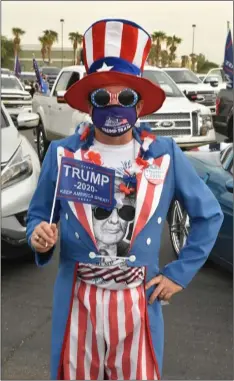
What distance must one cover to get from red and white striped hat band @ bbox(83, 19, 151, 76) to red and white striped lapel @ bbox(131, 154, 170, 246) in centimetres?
39

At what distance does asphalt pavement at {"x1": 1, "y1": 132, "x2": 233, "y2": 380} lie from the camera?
11.4 ft

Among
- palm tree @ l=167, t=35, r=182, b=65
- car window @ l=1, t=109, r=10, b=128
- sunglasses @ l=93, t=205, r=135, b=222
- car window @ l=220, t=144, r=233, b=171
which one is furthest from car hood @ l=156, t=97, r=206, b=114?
palm tree @ l=167, t=35, r=182, b=65

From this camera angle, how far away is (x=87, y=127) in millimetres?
2156

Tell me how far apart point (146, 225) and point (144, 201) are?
8cm

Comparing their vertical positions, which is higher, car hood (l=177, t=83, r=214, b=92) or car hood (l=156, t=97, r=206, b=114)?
car hood (l=156, t=97, r=206, b=114)

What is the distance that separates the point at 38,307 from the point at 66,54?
86.0 meters

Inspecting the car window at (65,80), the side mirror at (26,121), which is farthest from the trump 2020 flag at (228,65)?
the side mirror at (26,121)

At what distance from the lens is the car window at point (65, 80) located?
10.9m

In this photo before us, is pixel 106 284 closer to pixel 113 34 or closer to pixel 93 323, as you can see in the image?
pixel 93 323

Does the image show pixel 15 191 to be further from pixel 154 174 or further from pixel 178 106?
pixel 178 106

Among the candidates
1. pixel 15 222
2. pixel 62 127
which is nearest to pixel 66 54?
pixel 62 127

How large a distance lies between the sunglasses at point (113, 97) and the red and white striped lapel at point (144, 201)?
25cm

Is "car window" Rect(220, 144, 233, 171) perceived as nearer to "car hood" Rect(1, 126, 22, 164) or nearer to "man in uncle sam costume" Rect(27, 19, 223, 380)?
"car hood" Rect(1, 126, 22, 164)

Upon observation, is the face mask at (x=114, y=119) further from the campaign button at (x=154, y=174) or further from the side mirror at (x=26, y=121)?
the side mirror at (x=26, y=121)
